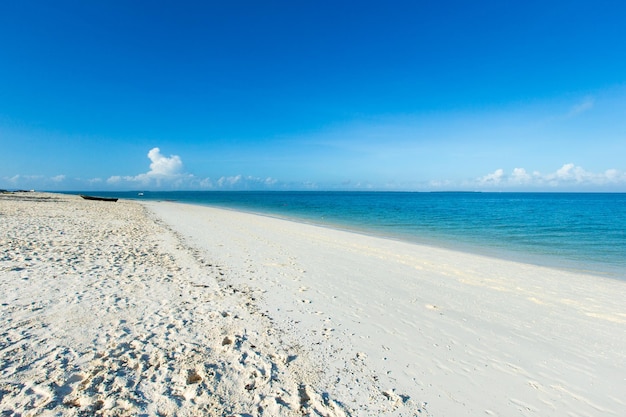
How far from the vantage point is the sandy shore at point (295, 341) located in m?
3.93

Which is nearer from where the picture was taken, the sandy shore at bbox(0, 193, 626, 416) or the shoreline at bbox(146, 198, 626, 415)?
the sandy shore at bbox(0, 193, 626, 416)

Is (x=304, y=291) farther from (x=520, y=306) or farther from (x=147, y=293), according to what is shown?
(x=520, y=306)

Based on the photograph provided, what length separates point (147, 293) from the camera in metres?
7.46

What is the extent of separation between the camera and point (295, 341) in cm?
549

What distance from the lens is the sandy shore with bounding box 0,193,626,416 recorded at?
393 cm

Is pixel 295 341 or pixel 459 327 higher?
pixel 295 341

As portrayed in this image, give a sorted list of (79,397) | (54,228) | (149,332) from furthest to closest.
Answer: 1. (54,228)
2. (149,332)
3. (79,397)

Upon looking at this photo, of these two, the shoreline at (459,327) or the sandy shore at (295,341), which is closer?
the sandy shore at (295,341)

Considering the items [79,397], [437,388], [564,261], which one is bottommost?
[564,261]

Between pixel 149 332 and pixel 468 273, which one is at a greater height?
pixel 149 332

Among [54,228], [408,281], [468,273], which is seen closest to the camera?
[408,281]

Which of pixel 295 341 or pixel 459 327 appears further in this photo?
pixel 459 327

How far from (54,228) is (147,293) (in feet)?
43.4

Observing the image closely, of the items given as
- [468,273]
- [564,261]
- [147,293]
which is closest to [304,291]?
[147,293]
